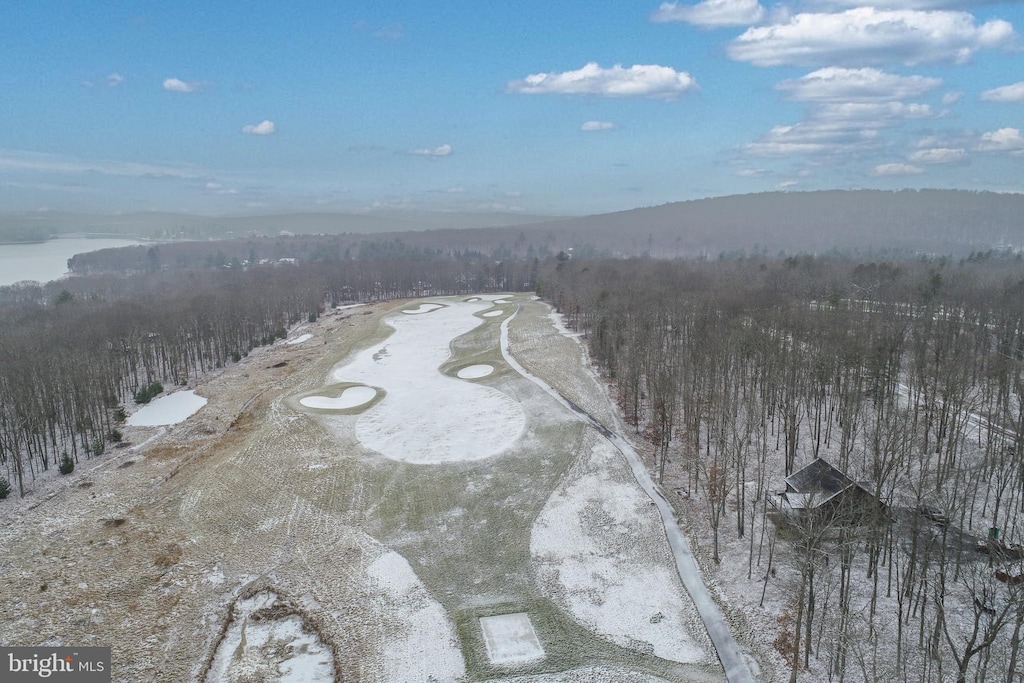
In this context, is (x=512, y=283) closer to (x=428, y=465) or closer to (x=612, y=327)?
(x=612, y=327)

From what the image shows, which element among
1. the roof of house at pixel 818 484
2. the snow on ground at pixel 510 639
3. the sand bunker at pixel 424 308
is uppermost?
the sand bunker at pixel 424 308

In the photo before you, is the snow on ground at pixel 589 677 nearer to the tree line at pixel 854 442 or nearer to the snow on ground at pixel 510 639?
the snow on ground at pixel 510 639

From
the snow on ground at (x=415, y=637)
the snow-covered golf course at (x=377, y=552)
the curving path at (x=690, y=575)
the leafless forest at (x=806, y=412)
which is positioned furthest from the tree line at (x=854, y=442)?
the snow on ground at (x=415, y=637)

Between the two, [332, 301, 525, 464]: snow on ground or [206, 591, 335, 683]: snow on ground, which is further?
[332, 301, 525, 464]: snow on ground

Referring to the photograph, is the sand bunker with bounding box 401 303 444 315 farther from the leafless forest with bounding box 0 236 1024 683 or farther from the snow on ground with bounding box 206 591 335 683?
the snow on ground with bounding box 206 591 335 683

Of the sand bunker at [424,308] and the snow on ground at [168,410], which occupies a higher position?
the sand bunker at [424,308]

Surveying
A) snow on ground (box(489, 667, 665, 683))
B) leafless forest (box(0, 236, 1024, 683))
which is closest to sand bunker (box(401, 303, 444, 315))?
leafless forest (box(0, 236, 1024, 683))
